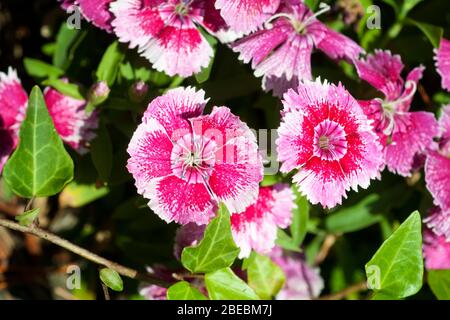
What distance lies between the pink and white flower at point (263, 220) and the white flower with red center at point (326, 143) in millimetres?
→ 282

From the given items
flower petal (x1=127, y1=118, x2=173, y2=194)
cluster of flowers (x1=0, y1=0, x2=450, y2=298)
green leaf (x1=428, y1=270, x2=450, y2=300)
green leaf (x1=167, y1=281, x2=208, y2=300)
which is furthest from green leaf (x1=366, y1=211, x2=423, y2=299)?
flower petal (x1=127, y1=118, x2=173, y2=194)

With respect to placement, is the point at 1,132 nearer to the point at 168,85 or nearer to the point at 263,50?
the point at 168,85

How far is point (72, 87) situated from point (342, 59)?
0.77m

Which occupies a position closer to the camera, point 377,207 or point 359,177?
point 359,177

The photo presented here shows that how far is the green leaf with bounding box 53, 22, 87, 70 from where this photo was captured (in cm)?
199

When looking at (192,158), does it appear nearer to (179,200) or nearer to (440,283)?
(179,200)

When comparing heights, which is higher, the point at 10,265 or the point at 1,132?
the point at 1,132

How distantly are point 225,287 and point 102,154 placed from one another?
0.52 m

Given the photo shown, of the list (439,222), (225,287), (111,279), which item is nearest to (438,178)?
(439,222)

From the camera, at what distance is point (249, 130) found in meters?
1.48

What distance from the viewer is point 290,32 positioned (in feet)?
5.66

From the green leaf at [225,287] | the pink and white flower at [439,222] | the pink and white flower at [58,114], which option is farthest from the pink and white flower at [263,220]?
the pink and white flower at [58,114]

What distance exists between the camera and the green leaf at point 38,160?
5.22 feet

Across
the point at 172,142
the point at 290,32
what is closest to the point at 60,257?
the point at 172,142
